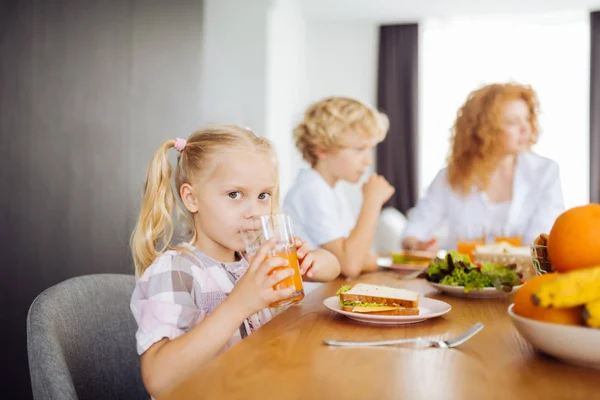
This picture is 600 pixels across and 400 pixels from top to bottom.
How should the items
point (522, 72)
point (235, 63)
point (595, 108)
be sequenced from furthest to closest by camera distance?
point (522, 72) < point (595, 108) < point (235, 63)

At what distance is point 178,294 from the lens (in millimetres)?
1103

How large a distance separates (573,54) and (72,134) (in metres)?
6.37

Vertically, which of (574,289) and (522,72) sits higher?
(522,72)

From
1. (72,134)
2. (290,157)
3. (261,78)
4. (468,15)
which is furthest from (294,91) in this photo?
(72,134)

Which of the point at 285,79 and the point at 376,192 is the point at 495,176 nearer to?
the point at 376,192

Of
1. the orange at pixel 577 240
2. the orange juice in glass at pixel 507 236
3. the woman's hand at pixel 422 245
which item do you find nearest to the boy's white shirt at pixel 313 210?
the woman's hand at pixel 422 245

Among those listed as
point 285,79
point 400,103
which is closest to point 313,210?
point 285,79

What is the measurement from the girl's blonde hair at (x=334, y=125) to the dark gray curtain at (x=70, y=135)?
634 millimetres

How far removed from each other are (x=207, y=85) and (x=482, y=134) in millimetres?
1482

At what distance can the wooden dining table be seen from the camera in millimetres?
657

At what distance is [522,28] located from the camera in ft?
22.4

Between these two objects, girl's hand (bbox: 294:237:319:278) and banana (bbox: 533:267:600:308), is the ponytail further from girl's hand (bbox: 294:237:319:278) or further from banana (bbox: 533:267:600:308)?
banana (bbox: 533:267:600:308)

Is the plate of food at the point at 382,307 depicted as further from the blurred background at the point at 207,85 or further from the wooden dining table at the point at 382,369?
the blurred background at the point at 207,85

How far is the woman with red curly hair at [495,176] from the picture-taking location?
288 centimetres
